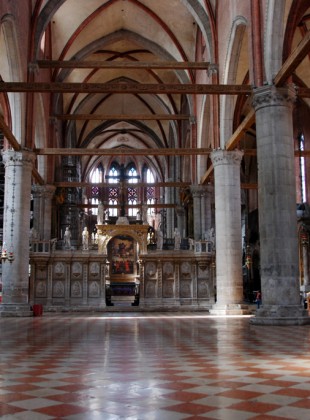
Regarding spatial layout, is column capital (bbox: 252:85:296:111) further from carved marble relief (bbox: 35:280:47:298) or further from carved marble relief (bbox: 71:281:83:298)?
carved marble relief (bbox: 35:280:47:298)

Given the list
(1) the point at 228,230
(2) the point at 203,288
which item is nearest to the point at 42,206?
(2) the point at 203,288

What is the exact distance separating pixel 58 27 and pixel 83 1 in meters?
2.19

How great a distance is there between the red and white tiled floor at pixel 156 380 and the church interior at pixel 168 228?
0.10 feet

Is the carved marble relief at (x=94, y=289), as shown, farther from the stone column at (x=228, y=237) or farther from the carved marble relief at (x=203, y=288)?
the stone column at (x=228, y=237)

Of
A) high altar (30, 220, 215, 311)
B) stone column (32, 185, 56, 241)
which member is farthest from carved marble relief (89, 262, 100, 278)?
stone column (32, 185, 56, 241)

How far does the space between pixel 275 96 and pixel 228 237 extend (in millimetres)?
8062

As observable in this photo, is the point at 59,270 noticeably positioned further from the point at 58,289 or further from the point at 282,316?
the point at 282,316

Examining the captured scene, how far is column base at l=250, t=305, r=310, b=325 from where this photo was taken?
14898mm

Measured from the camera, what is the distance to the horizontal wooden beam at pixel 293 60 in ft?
45.4

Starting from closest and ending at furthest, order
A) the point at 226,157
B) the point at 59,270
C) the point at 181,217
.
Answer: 1. the point at 226,157
2. the point at 59,270
3. the point at 181,217

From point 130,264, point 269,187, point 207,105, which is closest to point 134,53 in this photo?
point 207,105

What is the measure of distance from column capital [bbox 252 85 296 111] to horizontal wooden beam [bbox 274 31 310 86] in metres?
0.23

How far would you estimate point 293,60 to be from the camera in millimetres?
14641

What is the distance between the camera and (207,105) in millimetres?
29297
